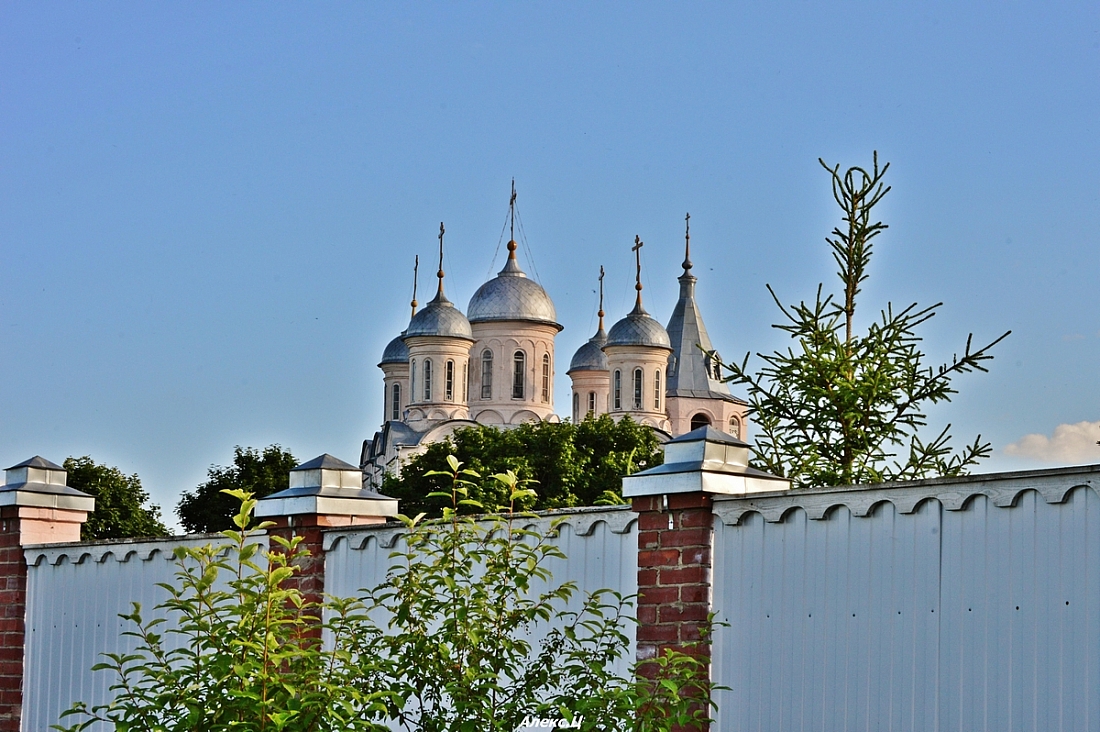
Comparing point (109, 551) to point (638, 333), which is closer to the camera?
point (109, 551)

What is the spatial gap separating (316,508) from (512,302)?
5784cm

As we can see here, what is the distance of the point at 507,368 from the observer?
214 ft

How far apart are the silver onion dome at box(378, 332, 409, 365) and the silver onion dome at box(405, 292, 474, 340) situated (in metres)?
6.32

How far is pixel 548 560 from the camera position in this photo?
274 inches

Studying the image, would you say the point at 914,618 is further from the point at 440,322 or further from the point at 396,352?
the point at 396,352

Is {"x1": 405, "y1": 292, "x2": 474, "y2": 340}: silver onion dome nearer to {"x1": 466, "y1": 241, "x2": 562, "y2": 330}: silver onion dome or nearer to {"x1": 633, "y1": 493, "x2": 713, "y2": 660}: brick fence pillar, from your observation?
{"x1": 466, "y1": 241, "x2": 562, "y2": 330}: silver onion dome

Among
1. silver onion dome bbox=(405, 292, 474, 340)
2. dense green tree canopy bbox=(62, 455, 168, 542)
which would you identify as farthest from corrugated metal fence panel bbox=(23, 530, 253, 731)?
silver onion dome bbox=(405, 292, 474, 340)

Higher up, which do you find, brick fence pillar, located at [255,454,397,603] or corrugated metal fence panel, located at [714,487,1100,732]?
brick fence pillar, located at [255,454,397,603]

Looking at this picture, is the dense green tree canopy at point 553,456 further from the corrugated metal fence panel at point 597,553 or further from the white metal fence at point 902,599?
the white metal fence at point 902,599

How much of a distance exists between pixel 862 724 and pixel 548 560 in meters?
1.76

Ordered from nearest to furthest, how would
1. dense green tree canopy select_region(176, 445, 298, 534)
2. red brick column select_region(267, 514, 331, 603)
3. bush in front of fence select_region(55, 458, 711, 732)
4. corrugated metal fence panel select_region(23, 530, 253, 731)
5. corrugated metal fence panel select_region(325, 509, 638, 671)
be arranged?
bush in front of fence select_region(55, 458, 711, 732)
corrugated metal fence panel select_region(325, 509, 638, 671)
red brick column select_region(267, 514, 331, 603)
corrugated metal fence panel select_region(23, 530, 253, 731)
dense green tree canopy select_region(176, 445, 298, 534)

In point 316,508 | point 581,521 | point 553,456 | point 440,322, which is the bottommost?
point 581,521

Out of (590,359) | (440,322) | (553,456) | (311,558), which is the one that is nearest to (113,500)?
(553,456)

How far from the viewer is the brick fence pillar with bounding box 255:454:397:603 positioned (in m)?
8.03
